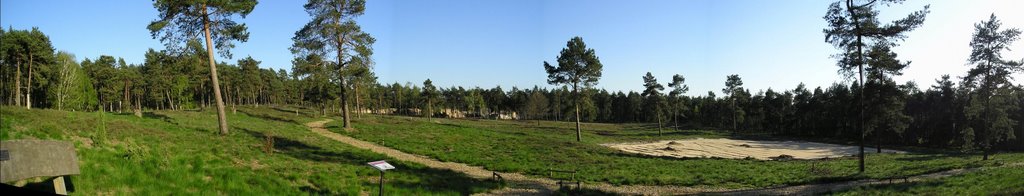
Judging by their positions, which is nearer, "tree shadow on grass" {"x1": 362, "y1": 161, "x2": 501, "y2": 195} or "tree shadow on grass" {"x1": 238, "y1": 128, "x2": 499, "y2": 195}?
"tree shadow on grass" {"x1": 362, "y1": 161, "x2": 501, "y2": 195}

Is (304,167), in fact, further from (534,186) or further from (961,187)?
(961,187)

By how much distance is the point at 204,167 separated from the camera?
14.1 metres

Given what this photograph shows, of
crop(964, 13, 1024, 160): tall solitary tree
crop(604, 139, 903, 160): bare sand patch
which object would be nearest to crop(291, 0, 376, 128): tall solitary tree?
crop(604, 139, 903, 160): bare sand patch

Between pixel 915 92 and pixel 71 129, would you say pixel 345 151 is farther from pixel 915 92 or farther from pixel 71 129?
pixel 915 92

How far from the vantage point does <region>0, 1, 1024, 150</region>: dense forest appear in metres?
35.2

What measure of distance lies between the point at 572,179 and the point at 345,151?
12.9 m

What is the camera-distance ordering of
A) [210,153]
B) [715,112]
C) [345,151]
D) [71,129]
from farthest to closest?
1. [715,112]
2. [345,151]
3. [210,153]
4. [71,129]

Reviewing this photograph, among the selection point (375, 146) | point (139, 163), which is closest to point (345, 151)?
point (375, 146)

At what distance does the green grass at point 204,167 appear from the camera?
1119 cm

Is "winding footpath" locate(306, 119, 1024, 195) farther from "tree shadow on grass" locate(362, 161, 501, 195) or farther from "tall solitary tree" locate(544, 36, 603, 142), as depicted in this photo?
"tall solitary tree" locate(544, 36, 603, 142)

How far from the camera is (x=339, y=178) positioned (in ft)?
58.0

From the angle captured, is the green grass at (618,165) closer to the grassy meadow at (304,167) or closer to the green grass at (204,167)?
the grassy meadow at (304,167)

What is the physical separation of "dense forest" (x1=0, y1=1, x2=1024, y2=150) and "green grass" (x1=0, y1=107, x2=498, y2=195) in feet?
6.72

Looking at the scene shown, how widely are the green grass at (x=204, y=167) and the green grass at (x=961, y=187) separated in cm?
1541
